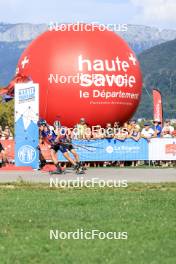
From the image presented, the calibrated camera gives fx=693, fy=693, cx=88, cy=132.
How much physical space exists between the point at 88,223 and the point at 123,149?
14.5 metres

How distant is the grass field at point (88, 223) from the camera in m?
7.60

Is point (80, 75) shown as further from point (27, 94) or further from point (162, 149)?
point (162, 149)

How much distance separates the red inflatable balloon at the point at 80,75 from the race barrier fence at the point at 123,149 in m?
2.04

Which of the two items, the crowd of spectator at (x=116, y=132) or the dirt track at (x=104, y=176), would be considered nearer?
the dirt track at (x=104, y=176)

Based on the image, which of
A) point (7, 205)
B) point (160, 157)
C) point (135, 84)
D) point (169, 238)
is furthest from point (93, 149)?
point (169, 238)

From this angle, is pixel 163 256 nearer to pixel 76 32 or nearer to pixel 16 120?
pixel 16 120

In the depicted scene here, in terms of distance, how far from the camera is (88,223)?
32.2ft

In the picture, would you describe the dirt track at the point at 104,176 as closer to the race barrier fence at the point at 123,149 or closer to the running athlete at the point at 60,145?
the running athlete at the point at 60,145

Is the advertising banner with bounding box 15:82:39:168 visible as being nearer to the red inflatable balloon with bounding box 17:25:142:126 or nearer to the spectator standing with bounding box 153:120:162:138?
the red inflatable balloon with bounding box 17:25:142:126

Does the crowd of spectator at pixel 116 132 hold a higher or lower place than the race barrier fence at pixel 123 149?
higher

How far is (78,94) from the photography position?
1006 inches

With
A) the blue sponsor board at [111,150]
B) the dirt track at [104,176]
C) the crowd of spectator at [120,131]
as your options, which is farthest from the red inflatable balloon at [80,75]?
the dirt track at [104,176]

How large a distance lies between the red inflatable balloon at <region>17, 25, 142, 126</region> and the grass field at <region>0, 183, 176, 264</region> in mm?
10779

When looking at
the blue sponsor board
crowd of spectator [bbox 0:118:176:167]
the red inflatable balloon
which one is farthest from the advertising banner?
the red inflatable balloon
